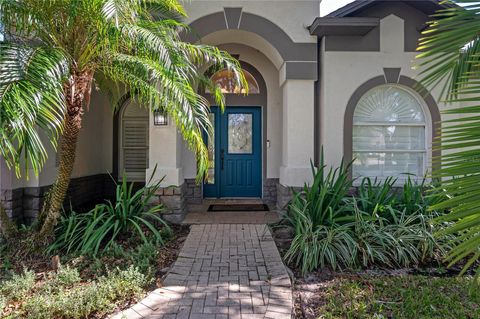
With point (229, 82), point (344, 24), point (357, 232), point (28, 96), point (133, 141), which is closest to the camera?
point (28, 96)

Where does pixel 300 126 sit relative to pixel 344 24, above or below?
below

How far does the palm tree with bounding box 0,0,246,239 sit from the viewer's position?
3.22 metres

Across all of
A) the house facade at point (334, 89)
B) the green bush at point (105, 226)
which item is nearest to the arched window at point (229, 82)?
the house facade at point (334, 89)

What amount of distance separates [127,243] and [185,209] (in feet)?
6.13

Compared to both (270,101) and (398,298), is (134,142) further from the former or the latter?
(398,298)

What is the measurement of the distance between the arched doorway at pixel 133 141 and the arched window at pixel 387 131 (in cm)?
541

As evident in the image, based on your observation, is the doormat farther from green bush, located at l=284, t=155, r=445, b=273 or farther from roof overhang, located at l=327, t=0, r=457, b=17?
roof overhang, located at l=327, t=0, r=457, b=17

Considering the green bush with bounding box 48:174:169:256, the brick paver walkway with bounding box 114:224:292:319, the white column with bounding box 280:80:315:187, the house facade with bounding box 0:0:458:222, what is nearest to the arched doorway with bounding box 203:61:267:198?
the house facade with bounding box 0:0:458:222

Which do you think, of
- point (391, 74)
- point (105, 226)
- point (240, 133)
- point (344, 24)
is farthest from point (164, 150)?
point (391, 74)

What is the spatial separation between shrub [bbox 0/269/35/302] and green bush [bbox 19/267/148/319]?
0.54 feet

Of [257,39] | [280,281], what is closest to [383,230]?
[280,281]

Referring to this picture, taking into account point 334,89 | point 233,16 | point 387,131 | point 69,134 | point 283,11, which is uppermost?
point 283,11

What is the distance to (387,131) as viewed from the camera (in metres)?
6.57

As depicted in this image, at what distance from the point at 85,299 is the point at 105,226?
5.87ft
